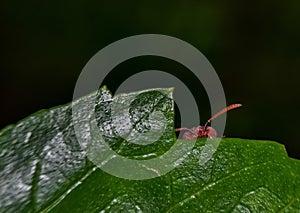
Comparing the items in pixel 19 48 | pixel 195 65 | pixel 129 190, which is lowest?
pixel 195 65

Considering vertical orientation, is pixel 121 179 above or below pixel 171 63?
above

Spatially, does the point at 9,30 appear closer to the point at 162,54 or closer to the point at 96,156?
the point at 162,54

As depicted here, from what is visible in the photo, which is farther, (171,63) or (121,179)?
(171,63)

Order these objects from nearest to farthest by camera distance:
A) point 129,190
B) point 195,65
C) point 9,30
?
point 129,190 → point 9,30 → point 195,65

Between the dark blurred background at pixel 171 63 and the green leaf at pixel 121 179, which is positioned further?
the dark blurred background at pixel 171 63

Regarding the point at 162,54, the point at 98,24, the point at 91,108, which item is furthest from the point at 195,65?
the point at 91,108
